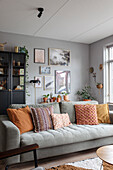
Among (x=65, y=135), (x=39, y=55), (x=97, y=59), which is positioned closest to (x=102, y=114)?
(x=65, y=135)

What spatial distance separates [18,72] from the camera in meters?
4.66

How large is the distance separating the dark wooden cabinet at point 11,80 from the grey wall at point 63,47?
375mm

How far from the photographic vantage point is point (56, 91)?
17.5ft

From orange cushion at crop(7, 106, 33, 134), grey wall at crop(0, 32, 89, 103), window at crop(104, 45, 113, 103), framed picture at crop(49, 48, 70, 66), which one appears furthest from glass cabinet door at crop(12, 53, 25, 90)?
window at crop(104, 45, 113, 103)

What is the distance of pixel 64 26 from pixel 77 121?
2.37 metres

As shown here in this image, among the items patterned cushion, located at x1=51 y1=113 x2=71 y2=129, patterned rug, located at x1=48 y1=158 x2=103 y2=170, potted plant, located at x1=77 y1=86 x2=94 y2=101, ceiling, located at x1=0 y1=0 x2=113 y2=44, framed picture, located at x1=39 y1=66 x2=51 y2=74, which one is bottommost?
patterned rug, located at x1=48 y1=158 x2=103 y2=170

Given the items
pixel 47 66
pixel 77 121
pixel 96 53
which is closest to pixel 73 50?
pixel 96 53

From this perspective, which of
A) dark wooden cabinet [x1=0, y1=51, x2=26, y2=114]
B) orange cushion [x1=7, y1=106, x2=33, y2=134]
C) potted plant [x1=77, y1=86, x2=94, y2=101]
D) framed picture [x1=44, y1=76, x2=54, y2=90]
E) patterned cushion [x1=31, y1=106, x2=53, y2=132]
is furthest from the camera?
potted plant [x1=77, y1=86, x2=94, y2=101]

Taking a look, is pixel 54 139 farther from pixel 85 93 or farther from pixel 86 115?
pixel 85 93

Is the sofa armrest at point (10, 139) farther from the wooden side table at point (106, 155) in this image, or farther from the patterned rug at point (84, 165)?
the wooden side table at point (106, 155)

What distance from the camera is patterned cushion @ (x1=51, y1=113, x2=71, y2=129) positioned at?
3048 millimetres

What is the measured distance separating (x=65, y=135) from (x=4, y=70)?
8.73 feet

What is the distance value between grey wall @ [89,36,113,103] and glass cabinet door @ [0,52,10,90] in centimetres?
281

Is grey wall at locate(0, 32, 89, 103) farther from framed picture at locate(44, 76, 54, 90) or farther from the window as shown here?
the window
